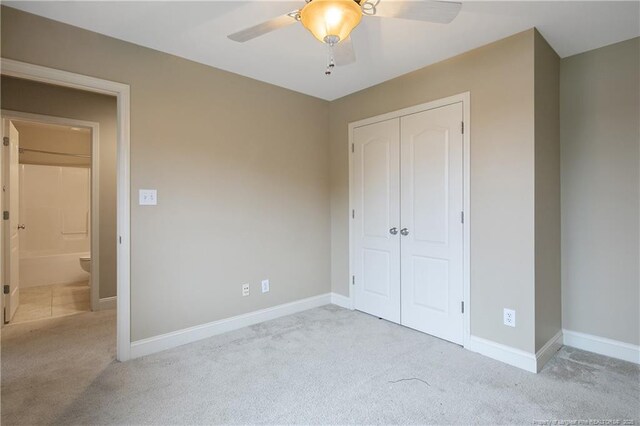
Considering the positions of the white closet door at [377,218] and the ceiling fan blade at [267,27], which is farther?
the white closet door at [377,218]

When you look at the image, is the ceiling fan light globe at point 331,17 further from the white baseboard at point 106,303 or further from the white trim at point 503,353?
the white baseboard at point 106,303

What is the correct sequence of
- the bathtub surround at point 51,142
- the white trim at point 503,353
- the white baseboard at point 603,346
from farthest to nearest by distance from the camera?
the bathtub surround at point 51,142, the white baseboard at point 603,346, the white trim at point 503,353

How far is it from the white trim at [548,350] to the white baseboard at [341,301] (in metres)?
1.80

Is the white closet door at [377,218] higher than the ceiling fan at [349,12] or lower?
lower

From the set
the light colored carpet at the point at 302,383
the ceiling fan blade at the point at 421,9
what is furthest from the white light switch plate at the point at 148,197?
the ceiling fan blade at the point at 421,9

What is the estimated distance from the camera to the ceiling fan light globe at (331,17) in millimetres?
1372

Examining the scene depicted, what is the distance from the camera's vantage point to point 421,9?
4.82ft

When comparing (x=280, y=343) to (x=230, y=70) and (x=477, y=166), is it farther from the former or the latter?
(x=230, y=70)

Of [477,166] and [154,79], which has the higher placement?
[154,79]

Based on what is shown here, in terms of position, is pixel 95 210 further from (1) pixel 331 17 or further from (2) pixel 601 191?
(2) pixel 601 191

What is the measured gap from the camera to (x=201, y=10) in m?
2.06

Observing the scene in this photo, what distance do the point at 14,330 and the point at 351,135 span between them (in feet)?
12.5

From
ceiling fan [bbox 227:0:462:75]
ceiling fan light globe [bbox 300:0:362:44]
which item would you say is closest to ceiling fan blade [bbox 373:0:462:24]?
ceiling fan [bbox 227:0:462:75]

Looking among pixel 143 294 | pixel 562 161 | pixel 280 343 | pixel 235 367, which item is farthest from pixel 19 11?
Result: pixel 562 161
